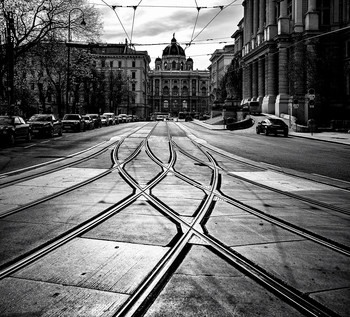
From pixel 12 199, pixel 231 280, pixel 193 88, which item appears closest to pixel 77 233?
pixel 231 280

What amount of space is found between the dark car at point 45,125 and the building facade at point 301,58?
20.4m

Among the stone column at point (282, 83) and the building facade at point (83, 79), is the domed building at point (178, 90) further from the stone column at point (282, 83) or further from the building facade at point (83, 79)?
the stone column at point (282, 83)

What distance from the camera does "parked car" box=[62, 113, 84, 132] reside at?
118ft

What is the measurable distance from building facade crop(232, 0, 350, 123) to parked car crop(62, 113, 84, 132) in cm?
1946

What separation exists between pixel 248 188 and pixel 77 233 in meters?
4.54

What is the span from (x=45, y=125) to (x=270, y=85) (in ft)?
119

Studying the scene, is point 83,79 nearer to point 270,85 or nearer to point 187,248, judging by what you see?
point 270,85

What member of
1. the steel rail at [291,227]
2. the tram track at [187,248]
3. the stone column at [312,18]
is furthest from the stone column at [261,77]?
the tram track at [187,248]

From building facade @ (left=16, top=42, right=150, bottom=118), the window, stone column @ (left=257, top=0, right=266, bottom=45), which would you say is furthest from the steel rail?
the window

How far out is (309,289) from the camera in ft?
11.6

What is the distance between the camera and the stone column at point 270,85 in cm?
5425

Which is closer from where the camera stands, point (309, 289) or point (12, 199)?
point (309, 289)

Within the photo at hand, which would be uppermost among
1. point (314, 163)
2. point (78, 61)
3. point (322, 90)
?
point (78, 61)

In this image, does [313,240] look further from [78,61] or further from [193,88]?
[193,88]
